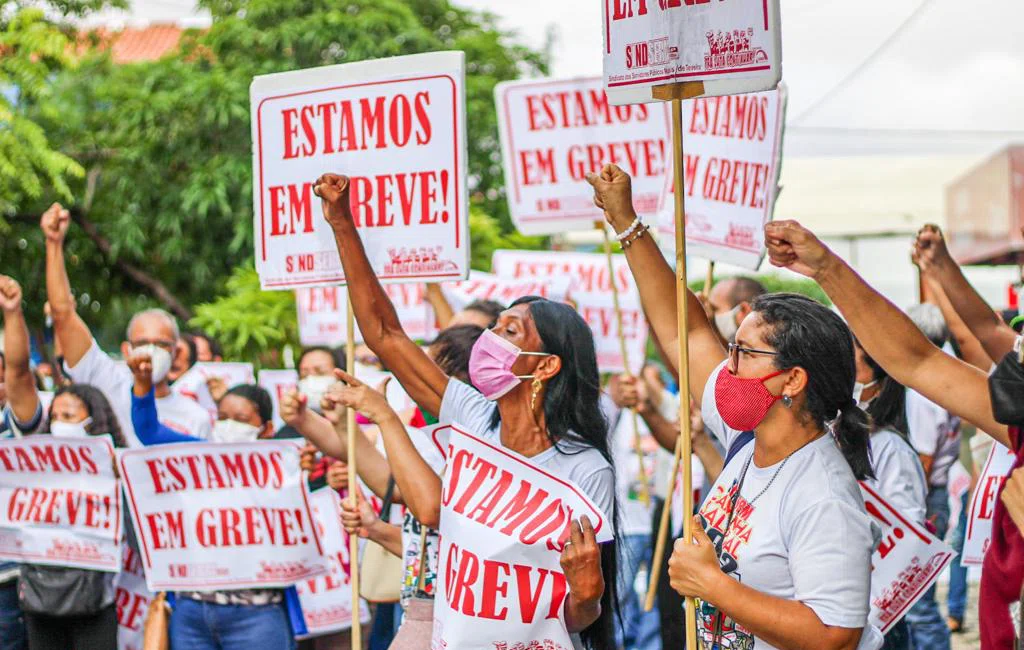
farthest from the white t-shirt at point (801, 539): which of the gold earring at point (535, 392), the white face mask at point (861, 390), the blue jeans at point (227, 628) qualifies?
the blue jeans at point (227, 628)

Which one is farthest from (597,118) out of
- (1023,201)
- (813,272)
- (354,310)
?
(1023,201)

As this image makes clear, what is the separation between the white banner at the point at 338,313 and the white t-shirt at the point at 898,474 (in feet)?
15.0

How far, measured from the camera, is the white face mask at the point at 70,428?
582cm

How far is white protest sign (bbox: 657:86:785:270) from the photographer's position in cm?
503

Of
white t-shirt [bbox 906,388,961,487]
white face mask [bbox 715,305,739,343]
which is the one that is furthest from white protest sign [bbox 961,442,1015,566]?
white t-shirt [bbox 906,388,961,487]

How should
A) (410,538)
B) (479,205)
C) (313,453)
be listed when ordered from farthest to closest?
1. (479,205)
2. (313,453)
3. (410,538)

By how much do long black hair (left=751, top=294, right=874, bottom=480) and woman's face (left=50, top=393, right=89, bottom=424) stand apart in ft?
12.2

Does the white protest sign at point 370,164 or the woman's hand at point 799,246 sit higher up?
Result: the white protest sign at point 370,164

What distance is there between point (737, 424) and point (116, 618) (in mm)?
3619

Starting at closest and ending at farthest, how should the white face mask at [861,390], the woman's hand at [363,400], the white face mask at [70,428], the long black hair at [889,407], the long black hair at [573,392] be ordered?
1. the long black hair at [573,392]
2. the woman's hand at [363,400]
3. the long black hair at [889,407]
4. the white face mask at [861,390]
5. the white face mask at [70,428]

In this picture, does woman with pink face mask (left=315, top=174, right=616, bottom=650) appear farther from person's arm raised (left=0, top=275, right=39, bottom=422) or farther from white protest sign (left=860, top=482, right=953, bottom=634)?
person's arm raised (left=0, top=275, right=39, bottom=422)

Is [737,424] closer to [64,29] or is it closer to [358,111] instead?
[358,111]

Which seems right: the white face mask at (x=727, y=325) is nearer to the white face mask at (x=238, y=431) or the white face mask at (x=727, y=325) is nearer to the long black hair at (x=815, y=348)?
the white face mask at (x=238, y=431)

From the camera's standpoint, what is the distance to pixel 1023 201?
55.1 feet
